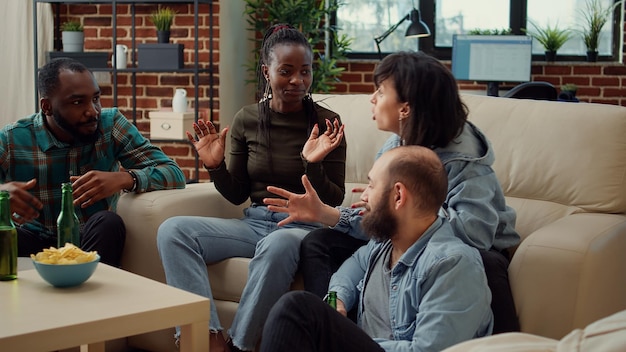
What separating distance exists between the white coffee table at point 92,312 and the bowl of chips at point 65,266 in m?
0.02

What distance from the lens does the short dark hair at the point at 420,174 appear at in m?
1.98

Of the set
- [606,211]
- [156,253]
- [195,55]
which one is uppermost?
[195,55]

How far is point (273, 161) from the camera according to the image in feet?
9.64

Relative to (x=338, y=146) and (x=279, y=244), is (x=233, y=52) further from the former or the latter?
(x=279, y=244)

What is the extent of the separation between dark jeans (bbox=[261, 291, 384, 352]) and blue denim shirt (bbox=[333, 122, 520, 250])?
51cm

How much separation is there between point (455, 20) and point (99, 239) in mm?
4130

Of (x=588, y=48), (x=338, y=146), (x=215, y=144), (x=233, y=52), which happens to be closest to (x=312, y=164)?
(x=338, y=146)

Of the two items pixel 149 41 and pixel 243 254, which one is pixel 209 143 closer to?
pixel 243 254

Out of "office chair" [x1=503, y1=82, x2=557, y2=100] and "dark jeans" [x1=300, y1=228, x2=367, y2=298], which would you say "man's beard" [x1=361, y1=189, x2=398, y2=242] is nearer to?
"dark jeans" [x1=300, y1=228, x2=367, y2=298]

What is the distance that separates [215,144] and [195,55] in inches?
87.7

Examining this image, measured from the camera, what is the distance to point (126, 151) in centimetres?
309

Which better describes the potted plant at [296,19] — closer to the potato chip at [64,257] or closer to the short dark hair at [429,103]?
the short dark hair at [429,103]

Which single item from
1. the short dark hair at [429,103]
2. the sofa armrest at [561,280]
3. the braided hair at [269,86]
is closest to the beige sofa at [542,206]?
the sofa armrest at [561,280]

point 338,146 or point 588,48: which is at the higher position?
point 588,48
